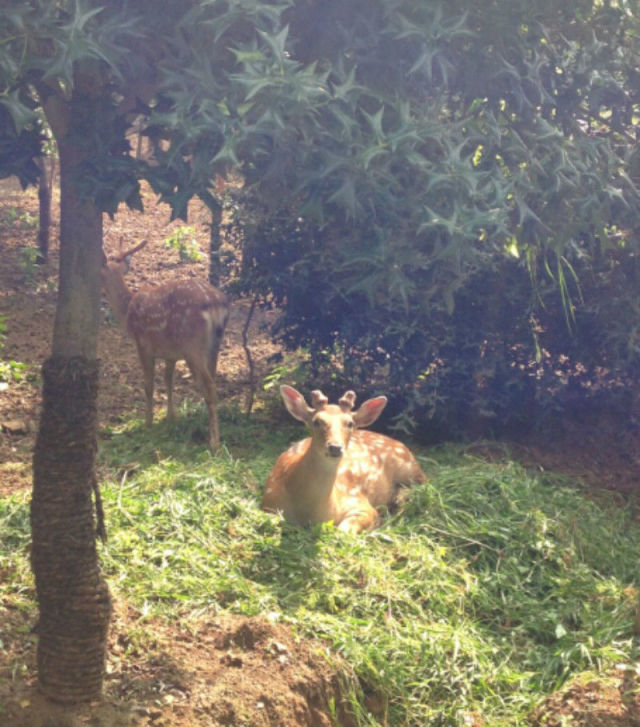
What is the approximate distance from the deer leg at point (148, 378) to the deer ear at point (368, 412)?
Result: 9.55 feet

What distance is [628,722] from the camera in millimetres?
4418

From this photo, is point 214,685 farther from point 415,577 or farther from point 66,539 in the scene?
point 415,577

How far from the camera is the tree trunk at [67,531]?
4.05m

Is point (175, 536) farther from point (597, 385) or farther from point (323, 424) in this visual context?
point (597, 385)

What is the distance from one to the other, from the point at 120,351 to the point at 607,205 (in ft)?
26.6

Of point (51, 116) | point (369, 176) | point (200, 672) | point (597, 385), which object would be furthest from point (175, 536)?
point (597, 385)

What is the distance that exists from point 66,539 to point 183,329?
5.11m

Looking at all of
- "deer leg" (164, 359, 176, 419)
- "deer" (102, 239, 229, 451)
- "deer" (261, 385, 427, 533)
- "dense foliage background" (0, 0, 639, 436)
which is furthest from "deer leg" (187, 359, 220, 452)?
"dense foliage background" (0, 0, 639, 436)

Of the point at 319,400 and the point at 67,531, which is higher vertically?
the point at 319,400

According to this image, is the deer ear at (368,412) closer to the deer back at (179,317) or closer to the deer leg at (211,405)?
the deer leg at (211,405)

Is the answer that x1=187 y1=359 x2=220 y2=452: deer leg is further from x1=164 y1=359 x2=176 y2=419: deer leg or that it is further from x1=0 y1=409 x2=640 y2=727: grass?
x1=0 y1=409 x2=640 y2=727: grass

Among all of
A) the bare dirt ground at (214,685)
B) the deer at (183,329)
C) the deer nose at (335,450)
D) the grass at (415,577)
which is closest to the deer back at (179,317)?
the deer at (183,329)

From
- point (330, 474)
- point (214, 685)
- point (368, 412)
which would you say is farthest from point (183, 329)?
point (214, 685)

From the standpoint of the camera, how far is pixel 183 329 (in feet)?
29.7
